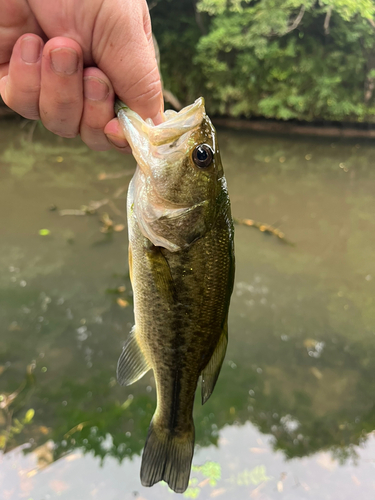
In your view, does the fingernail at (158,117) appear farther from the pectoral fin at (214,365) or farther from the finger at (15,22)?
the pectoral fin at (214,365)

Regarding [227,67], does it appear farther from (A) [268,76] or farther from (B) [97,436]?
(B) [97,436]

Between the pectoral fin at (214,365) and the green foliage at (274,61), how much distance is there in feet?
32.4

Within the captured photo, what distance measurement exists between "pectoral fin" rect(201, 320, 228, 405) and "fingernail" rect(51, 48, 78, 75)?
101 centimetres

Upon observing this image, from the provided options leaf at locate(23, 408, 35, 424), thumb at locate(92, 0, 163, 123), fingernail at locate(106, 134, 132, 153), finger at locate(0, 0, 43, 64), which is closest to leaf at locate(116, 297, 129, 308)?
leaf at locate(23, 408, 35, 424)

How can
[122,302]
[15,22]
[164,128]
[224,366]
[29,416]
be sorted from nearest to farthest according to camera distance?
1. [15,22]
2. [164,128]
3. [29,416]
4. [224,366]
5. [122,302]

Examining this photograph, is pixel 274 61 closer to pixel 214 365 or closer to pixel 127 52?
pixel 127 52

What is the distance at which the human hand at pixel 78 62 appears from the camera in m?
1.03

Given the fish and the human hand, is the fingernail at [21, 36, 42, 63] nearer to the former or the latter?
the human hand

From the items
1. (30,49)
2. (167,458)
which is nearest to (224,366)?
(167,458)

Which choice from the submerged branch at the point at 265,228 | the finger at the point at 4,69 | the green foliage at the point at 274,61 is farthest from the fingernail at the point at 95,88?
the green foliage at the point at 274,61

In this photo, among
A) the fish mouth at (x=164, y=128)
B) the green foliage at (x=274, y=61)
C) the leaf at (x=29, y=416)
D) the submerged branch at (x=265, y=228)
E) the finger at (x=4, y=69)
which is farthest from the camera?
Answer: the green foliage at (x=274, y=61)

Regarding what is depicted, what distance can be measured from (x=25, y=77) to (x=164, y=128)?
48 centimetres

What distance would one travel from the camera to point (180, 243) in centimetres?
118

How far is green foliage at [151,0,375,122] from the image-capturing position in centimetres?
953
